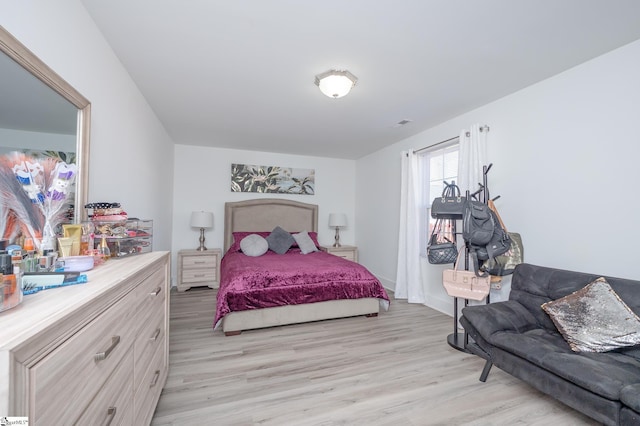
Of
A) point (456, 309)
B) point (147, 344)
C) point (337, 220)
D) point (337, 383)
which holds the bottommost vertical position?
point (337, 383)

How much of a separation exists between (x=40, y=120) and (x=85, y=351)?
1.12 metres

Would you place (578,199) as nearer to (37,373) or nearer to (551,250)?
(551,250)

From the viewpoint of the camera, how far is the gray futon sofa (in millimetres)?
1356

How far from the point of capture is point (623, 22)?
1737mm

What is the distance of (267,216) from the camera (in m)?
4.95

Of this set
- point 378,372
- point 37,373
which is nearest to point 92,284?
point 37,373

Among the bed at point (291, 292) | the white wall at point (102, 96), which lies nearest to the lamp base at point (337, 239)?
the bed at point (291, 292)

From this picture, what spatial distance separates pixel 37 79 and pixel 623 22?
3.36 m

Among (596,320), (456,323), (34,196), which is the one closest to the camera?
(34,196)

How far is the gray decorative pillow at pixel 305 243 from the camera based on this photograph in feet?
14.7

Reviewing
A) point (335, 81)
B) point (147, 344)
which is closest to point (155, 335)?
point (147, 344)

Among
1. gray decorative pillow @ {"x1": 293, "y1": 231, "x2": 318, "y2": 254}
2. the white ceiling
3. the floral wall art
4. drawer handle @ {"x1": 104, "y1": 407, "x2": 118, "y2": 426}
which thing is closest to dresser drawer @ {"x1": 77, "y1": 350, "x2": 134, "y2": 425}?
drawer handle @ {"x1": 104, "y1": 407, "x2": 118, "y2": 426}

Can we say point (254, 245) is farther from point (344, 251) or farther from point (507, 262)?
point (507, 262)

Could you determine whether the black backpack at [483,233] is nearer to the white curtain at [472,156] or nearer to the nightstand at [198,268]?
the white curtain at [472,156]
